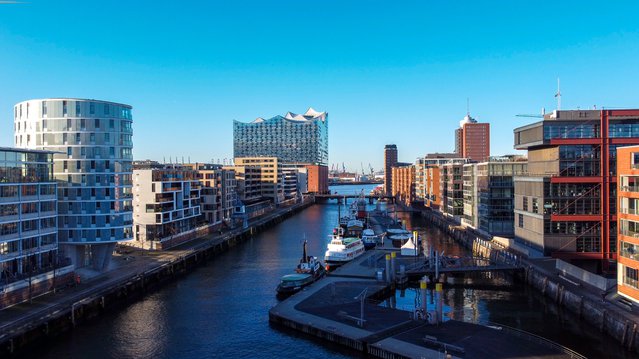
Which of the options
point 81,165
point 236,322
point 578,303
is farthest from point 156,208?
point 578,303

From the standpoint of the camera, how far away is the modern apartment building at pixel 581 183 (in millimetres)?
50375

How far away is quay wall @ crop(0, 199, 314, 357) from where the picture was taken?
33875 mm

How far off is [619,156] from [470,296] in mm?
17668

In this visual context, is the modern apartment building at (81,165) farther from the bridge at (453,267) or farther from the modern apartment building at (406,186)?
the modern apartment building at (406,186)

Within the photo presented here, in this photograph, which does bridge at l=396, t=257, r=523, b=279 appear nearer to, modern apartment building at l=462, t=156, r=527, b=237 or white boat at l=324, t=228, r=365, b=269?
white boat at l=324, t=228, r=365, b=269

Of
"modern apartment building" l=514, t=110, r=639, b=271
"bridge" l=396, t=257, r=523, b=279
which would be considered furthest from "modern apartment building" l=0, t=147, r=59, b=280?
"modern apartment building" l=514, t=110, r=639, b=271

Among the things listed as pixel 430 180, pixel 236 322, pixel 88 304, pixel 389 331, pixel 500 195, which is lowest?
pixel 236 322

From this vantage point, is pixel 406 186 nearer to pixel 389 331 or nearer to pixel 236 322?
pixel 236 322

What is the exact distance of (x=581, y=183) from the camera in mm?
51750

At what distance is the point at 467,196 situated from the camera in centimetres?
9550

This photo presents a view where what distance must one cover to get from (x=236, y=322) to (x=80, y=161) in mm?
23918

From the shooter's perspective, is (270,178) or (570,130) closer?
(570,130)

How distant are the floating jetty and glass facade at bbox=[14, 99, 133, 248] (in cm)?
2205

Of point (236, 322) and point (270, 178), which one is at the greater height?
point (270, 178)
